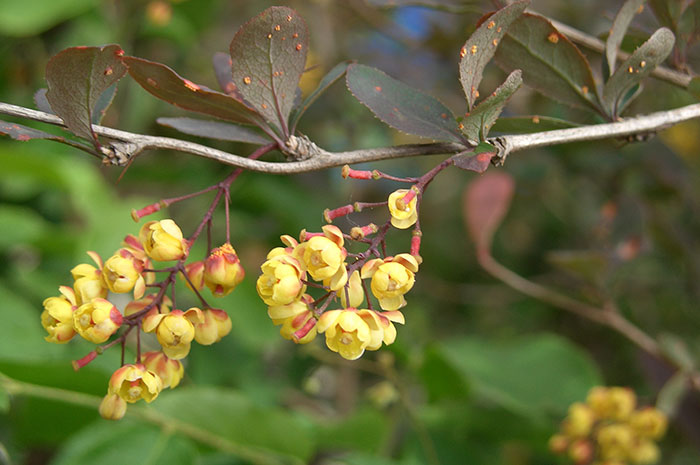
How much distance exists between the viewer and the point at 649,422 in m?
1.02

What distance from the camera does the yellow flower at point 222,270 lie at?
562 millimetres

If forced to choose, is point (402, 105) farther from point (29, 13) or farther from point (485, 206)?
point (29, 13)

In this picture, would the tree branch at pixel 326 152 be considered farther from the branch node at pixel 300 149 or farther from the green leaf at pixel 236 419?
the green leaf at pixel 236 419

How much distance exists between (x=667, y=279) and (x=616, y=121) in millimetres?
1111

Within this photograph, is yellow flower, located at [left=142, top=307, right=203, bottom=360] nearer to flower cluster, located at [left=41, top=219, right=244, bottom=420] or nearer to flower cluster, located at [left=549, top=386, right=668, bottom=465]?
flower cluster, located at [left=41, top=219, right=244, bottom=420]

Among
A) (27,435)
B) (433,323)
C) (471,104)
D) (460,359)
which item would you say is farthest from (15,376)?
(433,323)

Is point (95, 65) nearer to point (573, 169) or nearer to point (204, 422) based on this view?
point (204, 422)

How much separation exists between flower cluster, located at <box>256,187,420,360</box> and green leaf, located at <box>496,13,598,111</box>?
22cm

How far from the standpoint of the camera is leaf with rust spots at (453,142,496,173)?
0.48m

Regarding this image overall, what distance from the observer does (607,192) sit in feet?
4.86

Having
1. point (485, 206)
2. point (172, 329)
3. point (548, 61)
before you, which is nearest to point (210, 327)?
point (172, 329)

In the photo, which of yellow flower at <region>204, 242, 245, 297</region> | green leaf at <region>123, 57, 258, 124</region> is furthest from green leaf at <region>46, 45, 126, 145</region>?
yellow flower at <region>204, 242, 245, 297</region>

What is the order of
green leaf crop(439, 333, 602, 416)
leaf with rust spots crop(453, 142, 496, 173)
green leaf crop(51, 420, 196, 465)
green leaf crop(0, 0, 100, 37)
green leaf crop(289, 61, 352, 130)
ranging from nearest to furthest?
leaf with rust spots crop(453, 142, 496, 173), green leaf crop(289, 61, 352, 130), green leaf crop(51, 420, 196, 465), green leaf crop(439, 333, 602, 416), green leaf crop(0, 0, 100, 37)

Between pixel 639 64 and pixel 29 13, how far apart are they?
54.8 inches
